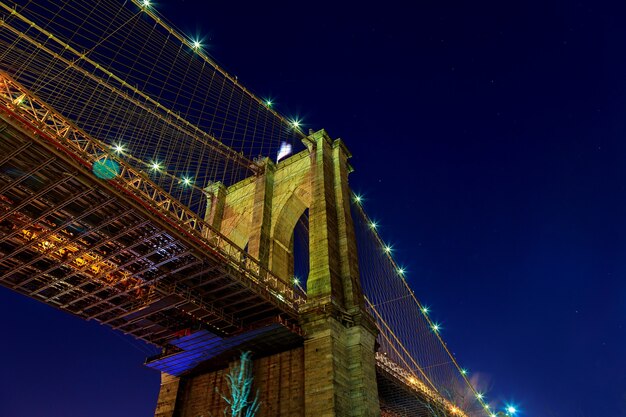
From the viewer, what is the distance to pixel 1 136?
475 inches

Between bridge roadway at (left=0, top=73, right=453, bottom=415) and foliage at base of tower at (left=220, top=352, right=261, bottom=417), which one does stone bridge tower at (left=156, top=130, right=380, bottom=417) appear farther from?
bridge roadway at (left=0, top=73, right=453, bottom=415)

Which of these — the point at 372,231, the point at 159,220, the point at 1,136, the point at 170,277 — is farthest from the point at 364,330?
the point at 372,231

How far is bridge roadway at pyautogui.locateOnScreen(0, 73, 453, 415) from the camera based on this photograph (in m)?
12.8

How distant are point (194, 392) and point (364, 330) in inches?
330

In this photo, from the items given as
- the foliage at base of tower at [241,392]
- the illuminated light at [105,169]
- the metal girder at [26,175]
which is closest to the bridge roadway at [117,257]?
the metal girder at [26,175]

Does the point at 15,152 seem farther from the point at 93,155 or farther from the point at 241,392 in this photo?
the point at 241,392

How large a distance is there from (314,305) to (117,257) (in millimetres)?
7860

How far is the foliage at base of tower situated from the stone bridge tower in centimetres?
35

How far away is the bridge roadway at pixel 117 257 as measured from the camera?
12812mm

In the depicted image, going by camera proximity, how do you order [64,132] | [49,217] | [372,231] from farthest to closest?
[372,231]
[49,217]
[64,132]

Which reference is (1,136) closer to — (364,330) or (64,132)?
(64,132)

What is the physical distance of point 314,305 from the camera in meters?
18.7

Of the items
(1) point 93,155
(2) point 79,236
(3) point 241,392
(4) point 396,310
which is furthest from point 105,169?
(4) point 396,310

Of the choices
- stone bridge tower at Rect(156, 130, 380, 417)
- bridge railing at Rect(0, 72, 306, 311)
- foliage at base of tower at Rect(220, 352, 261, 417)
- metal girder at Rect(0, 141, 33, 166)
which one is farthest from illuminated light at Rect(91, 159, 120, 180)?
foliage at base of tower at Rect(220, 352, 261, 417)
